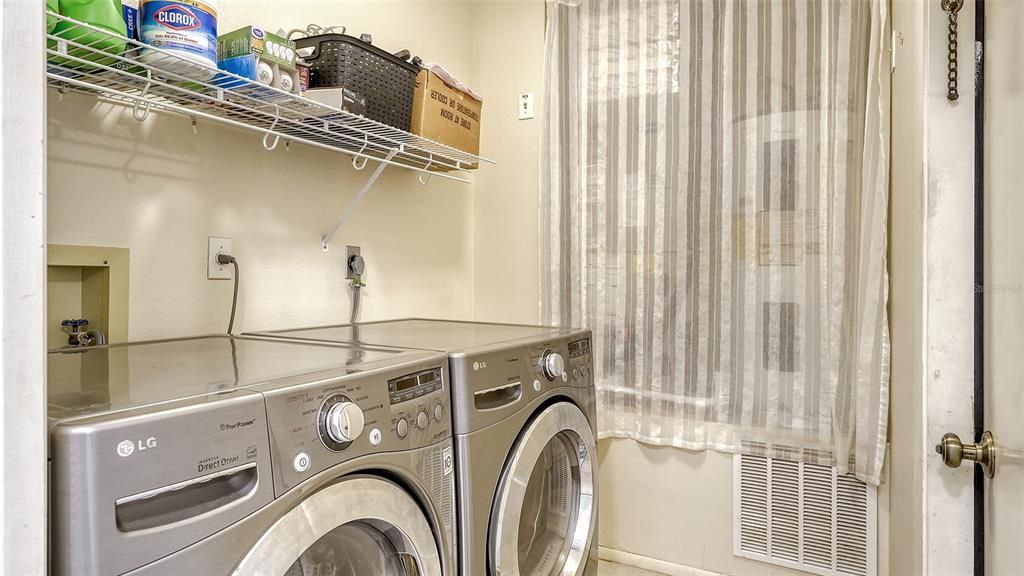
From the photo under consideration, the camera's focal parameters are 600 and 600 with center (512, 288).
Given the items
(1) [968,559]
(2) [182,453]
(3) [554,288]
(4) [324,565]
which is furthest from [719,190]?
(2) [182,453]

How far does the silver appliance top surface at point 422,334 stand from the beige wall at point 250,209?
0.51ft

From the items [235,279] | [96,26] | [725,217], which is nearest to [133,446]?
[96,26]

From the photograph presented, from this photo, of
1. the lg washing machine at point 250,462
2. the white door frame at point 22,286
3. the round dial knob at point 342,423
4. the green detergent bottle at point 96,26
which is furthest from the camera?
the green detergent bottle at point 96,26

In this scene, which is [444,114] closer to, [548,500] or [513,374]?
[513,374]

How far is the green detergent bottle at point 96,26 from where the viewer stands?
3.28 ft

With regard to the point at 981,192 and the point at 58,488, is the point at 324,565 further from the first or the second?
the point at 981,192

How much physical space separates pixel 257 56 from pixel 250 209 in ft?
1.64

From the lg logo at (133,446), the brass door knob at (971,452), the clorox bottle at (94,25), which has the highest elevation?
the clorox bottle at (94,25)

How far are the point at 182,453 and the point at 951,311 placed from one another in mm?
1276

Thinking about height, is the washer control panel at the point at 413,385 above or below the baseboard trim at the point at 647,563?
above

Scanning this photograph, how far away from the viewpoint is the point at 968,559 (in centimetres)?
109

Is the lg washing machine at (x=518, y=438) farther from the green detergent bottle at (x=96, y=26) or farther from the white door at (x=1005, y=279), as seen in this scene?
the white door at (x=1005, y=279)

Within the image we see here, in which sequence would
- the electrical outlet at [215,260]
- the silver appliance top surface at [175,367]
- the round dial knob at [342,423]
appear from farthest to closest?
1. the electrical outlet at [215,260]
2. the round dial knob at [342,423]
3. the silver appliance top surface at [175,367]

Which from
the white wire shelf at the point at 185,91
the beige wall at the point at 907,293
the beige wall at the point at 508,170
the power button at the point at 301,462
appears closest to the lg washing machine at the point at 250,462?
the power button at the point at 301,462
